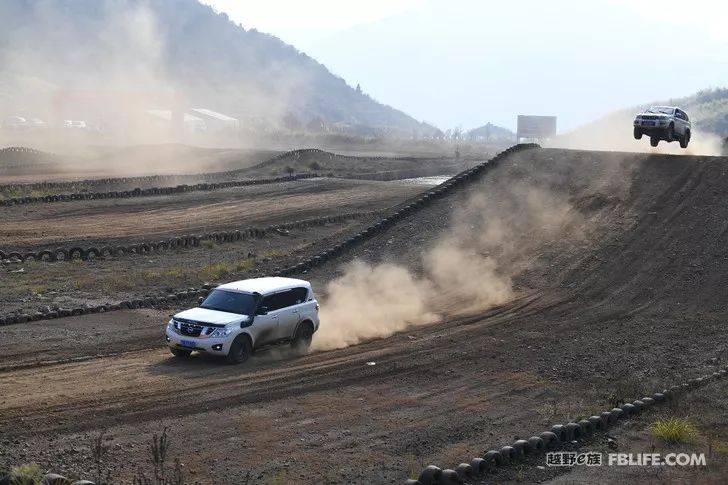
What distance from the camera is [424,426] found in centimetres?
1583

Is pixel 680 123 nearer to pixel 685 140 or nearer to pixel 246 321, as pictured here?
pixel 685 140

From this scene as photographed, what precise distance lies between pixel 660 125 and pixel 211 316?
94.8 ft

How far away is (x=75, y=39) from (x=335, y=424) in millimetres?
192329

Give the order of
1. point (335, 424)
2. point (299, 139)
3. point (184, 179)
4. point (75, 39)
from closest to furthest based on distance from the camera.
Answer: point (335, 424) → point (184, 179) → point (299, 139) → point (75, 39)

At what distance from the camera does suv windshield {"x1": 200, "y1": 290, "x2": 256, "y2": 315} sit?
20.3m

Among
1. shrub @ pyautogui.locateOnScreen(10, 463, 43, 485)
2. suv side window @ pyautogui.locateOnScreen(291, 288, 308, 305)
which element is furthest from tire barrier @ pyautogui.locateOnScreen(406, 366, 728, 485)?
suv side window @ pyautogui.locateOnScreen(291, 288, 308, 305)

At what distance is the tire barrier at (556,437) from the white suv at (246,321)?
7.13m

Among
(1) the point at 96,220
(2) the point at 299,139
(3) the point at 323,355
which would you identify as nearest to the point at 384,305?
(3) the point at 323,355

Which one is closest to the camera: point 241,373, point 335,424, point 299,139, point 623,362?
point 335,424

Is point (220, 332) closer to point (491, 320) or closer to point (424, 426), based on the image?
point (424, 426)

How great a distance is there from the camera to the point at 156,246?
118ft

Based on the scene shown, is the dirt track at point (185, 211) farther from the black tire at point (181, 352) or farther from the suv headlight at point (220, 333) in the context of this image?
the suv headlight at point (220, 333)

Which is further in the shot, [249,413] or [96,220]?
[96,220]

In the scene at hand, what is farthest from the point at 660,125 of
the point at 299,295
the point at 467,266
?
the point at 299,295
